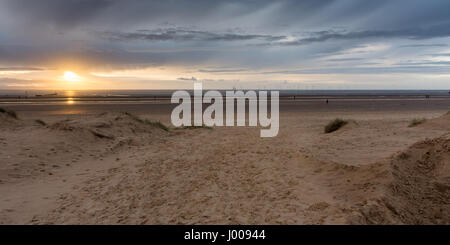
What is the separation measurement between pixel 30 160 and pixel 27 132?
10.8ft

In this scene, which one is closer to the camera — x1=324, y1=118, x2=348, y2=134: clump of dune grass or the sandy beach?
the sandy beach

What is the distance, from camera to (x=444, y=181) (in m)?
5.69

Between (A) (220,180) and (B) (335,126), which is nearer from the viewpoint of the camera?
(A) (220,180)

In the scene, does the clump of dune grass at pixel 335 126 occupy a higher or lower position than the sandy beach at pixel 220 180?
higher

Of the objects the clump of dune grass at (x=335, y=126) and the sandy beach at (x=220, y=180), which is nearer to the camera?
the sandy beach at (x=220, y=180)

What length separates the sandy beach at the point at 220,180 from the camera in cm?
536

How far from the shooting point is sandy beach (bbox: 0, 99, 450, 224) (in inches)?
211

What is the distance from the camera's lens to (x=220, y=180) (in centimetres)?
759

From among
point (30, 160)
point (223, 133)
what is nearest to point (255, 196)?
point (30, 160)

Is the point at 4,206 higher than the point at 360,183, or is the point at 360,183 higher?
the point at 360,183

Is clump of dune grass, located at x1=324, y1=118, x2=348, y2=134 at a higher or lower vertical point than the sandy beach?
higher

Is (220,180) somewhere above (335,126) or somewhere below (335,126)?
below
